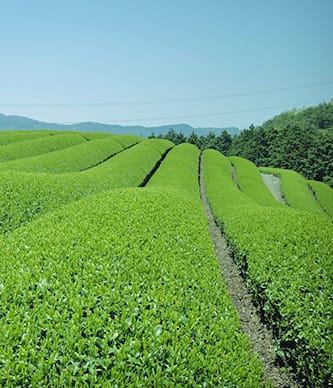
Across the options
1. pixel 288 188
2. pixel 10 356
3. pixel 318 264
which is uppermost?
pixel 10 356

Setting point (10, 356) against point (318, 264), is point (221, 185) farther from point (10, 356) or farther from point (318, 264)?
point (10, 356)

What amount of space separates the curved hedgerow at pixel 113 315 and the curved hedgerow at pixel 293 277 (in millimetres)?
1509

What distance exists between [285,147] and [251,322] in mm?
67034

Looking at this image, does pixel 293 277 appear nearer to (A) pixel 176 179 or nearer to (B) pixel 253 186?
(A) pixel 176 179

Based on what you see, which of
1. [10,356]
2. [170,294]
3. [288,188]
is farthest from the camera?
[288,188]

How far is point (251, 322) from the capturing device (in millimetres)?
8852

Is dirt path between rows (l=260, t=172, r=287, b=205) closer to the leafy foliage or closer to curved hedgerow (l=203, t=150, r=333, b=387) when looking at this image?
curved hedgerow (l=203, t=150, r=333, b=387)

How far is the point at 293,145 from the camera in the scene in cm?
6894

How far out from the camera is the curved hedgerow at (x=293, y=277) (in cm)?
615

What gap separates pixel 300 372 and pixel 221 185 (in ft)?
72.3

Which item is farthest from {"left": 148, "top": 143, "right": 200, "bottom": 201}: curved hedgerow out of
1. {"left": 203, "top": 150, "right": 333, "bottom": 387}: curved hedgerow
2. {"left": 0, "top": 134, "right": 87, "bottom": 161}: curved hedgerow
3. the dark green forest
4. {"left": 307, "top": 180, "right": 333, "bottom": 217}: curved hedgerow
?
the dark green forest

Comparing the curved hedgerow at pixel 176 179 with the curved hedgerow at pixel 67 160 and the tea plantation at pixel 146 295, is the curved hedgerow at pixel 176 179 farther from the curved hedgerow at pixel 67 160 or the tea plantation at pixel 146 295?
the tea plantation at pixel 146 295

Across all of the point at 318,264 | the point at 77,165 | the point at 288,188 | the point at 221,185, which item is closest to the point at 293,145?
the point at 288,188

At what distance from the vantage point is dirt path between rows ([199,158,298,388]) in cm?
686
